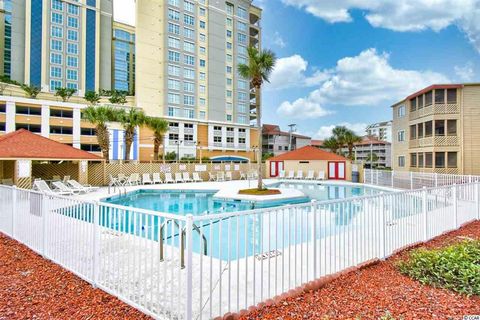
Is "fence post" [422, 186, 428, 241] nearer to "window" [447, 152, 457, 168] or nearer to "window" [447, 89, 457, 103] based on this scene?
"window" [447, 152, 457, 168]

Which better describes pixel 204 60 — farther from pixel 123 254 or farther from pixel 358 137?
pixel 123 254

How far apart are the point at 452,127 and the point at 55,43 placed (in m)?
57.0

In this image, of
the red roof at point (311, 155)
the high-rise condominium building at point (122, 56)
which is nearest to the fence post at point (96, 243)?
the red roof at point (311, 155)

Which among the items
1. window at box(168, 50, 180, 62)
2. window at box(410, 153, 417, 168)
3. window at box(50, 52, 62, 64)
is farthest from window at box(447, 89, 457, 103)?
window at box(50, 52, 62, 64)

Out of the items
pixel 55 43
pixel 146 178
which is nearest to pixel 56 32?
pixel 55 43

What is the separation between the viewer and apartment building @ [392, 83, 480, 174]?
73.2 feet

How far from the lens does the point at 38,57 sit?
4559 centimetres

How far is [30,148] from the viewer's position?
14.9m

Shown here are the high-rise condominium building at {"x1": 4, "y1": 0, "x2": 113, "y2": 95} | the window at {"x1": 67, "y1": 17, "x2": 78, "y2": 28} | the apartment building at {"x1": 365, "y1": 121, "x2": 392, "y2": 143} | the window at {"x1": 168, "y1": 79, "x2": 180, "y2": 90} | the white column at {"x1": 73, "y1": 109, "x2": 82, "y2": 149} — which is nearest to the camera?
the white column at {"x1": 73, "y1": 109, "x2": 82, "y2": 149}

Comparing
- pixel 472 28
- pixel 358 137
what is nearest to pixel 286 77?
pixel 358 137

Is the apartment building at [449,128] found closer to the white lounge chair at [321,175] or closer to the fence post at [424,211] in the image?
the white lounge chair at [321,175]

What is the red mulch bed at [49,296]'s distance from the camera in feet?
10.6

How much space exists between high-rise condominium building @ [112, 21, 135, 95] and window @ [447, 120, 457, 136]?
52.6 metres

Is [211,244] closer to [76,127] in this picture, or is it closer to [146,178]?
[146,178]
